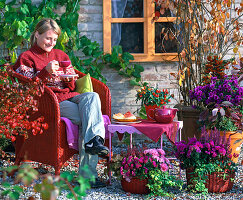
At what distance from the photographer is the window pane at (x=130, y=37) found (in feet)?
15.5

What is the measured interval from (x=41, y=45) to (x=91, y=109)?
81 centimetres

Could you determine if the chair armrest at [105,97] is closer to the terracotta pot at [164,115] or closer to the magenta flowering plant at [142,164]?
the terracotta pot at [164,115]

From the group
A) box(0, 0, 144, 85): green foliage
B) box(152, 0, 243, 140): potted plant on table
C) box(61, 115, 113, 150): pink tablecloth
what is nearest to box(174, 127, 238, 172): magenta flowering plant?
box(61, 115, 113, 150): pink tablecloth

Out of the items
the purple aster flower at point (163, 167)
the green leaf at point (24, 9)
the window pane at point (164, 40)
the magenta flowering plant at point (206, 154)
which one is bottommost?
the purple aster flower at point (163, 167)

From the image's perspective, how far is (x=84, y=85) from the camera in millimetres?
3594

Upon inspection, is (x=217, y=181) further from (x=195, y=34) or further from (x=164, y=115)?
(x=195, y=34)

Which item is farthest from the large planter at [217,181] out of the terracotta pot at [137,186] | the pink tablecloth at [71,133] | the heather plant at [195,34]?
the heather plant at [195,34]

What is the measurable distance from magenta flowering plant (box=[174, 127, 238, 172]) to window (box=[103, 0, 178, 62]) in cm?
200

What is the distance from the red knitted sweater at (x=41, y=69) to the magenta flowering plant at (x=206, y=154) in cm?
112

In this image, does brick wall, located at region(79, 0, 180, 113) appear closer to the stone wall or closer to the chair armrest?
the stone wall

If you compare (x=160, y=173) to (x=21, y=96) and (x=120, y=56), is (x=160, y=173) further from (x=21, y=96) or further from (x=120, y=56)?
(x=120, y=56)

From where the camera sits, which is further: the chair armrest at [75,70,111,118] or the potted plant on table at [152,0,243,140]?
the potted plant on table at [152,0,243,140]

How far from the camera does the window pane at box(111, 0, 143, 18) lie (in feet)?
15.4

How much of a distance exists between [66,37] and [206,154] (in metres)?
2.13
